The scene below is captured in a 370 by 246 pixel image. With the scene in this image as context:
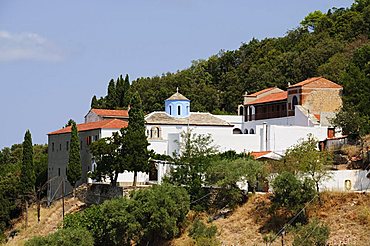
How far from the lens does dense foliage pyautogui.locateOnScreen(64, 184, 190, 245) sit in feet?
121

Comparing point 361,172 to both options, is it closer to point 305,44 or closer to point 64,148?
point 64,148

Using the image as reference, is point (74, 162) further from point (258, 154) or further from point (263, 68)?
point (263, 68)

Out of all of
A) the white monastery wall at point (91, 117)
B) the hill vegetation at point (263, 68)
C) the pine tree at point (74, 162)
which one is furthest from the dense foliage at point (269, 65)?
the pine tree at point (74, 162)

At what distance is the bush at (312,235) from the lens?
3012 centimetres

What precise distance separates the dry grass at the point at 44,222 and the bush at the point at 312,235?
67.4 feet

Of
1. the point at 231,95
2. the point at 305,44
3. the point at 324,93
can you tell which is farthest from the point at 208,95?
the point at 324,93

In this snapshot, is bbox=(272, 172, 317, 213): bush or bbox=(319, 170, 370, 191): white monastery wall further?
bbox=(319, 170, 370, 191): white monastery wall

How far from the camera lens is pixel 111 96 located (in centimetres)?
7588

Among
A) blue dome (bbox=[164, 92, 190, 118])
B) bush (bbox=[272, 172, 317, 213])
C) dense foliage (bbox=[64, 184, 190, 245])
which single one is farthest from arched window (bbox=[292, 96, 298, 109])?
bush (bbox=[272, 172, 317, 213])

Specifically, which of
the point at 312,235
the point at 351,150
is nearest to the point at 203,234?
the point at 312,235

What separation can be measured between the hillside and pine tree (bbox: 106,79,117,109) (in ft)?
127

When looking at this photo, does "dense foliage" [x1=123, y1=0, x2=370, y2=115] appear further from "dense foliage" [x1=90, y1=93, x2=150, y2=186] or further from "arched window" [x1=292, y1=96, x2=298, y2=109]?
"dense foliage" [x1=90, y1=93, x2=150, y2=186]

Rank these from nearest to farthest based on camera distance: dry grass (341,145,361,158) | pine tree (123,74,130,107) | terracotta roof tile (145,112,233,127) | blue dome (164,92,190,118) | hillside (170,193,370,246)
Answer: hillside (170,193,370,246) → dry grass (341,145,361,158) → terracotta roof tile (145,112,233,127) → blue dome (164,92,190,118) → pine tree (123,74,130,107)

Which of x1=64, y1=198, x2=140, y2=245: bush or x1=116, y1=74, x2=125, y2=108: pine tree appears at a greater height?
x1=116, y1=74, x2=125, y2=108: pine tree
